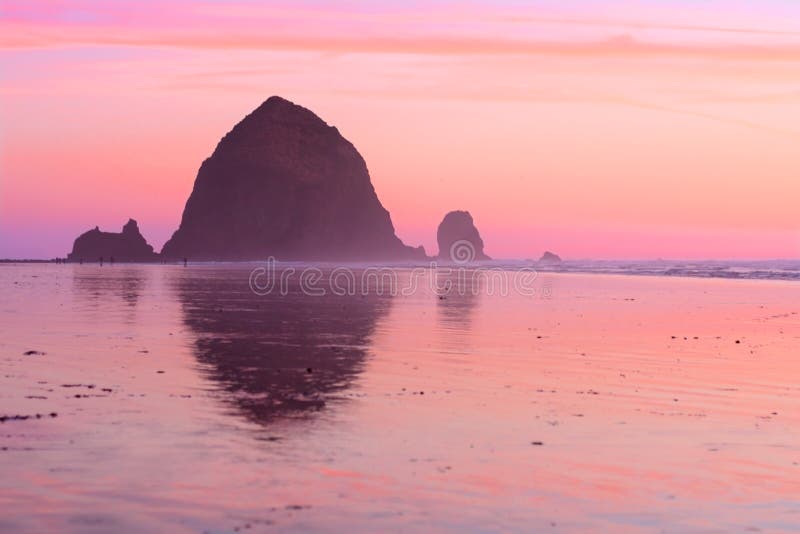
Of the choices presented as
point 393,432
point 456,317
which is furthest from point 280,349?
point 456,317

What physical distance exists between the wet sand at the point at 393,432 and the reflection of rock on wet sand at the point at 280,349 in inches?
4.1

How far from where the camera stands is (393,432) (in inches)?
501

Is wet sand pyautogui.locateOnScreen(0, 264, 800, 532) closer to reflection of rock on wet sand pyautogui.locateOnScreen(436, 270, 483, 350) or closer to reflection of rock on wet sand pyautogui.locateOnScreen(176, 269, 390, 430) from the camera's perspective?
reflection of rock on wet sand pyautogui.locateOnScreen(176, 269, 390, 430)

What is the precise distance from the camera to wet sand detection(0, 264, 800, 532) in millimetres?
8977

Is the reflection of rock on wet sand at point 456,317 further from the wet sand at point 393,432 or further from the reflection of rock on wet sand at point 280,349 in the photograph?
the reflection of rock on wet sand at point 280,349

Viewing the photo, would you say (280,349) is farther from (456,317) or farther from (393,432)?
(456,317)

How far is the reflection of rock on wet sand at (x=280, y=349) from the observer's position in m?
15.7

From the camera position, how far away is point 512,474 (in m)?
10.5

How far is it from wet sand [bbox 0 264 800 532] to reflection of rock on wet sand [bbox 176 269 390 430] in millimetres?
103

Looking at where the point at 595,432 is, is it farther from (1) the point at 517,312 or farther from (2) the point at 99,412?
(1) the point at 517,312

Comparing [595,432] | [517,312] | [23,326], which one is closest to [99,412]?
[595,432]

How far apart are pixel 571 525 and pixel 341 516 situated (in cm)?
213

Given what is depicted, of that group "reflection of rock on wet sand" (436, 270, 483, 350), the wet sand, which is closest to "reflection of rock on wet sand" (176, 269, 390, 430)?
the wet sand

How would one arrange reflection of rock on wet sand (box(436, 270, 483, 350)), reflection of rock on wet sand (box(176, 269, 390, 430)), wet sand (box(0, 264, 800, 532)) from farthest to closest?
1. reflection of rock on wet sand (box(436, 270, 483, 350))
2. reflection of rock on wet sand (box(176, 269, 390, 430))
3. wet sand (box(0, 264, 800, 532))
